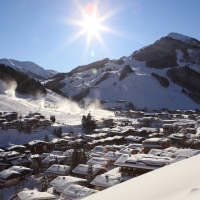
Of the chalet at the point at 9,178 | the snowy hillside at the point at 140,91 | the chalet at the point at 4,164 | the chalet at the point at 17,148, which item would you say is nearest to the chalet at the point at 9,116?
the chalet at the point at 17,148

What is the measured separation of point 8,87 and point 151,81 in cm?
7525

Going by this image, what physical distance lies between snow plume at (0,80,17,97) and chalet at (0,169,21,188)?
54.1 m

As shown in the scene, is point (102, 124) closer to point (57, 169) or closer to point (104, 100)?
point (57, 169)

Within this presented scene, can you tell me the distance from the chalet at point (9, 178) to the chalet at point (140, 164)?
1218cm

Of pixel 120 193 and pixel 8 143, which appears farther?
pixel 8 143

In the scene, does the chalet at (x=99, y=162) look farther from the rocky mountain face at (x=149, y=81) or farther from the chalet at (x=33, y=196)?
the rocky mountain face at (x=149, y=81)

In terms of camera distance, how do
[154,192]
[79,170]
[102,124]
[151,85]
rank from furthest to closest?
[151,85], [102,124], [79,170], [154,192]

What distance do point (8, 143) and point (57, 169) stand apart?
17.4 meters

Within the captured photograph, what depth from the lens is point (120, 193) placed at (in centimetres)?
473

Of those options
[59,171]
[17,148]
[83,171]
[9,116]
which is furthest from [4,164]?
[9,116]

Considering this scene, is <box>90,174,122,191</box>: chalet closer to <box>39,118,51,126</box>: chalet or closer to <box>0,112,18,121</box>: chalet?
<box>39,118,51,126</box>: chalet

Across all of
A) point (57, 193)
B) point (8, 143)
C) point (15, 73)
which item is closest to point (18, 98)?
point (15, 73)

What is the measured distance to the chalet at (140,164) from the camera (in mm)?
16797

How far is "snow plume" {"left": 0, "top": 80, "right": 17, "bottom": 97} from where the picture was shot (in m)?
74.6
